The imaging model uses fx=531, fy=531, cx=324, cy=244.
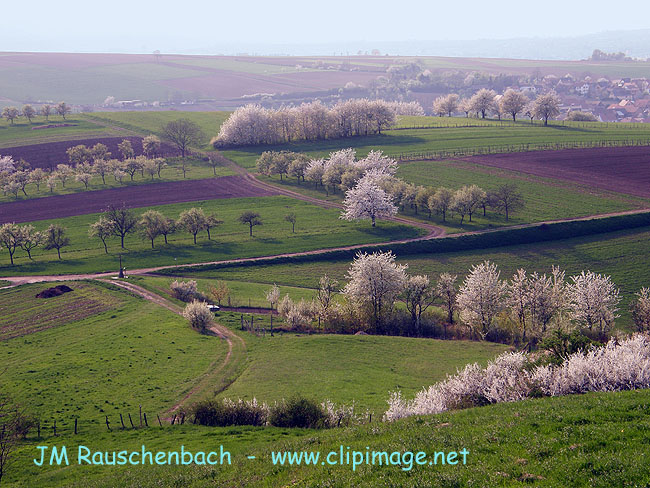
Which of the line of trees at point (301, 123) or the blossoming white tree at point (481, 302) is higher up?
the line of trees at point (301, 123)

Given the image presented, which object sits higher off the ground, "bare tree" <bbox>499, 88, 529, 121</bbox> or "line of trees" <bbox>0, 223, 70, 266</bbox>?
"bare tree" <bbox>499, 88, 529, 121</bbox>

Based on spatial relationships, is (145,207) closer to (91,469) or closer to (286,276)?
(286,276)

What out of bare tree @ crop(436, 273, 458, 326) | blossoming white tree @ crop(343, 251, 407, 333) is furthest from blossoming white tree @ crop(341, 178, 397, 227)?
bare tree @ crop(436, 273, 458, 326)

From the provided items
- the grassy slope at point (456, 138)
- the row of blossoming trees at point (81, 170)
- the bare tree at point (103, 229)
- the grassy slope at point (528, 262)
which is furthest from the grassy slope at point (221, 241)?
the grassy slope at point (456, 138)

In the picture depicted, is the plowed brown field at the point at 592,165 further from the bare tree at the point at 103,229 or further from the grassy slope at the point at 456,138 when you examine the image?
the bare tree at the point at 103,229

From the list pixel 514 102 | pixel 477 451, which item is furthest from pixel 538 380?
pixel 514 102

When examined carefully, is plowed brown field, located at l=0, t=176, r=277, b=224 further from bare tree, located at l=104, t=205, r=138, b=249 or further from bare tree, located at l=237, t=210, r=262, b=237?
bare tree, located at l=237, t=210, r=262, b=237

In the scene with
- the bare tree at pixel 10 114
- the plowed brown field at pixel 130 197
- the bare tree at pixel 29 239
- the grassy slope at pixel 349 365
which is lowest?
the grassy slope at pixel 349 365
